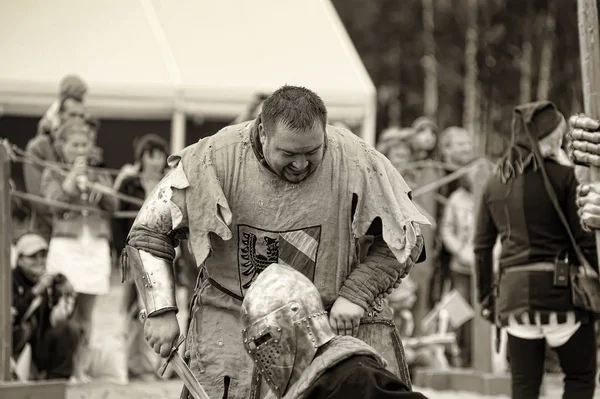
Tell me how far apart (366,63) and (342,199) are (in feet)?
89.6

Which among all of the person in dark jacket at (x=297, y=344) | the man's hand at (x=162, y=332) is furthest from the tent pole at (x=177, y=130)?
the person in dark jacket at (x=297, y=344)

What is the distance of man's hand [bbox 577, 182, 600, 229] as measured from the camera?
20.6 ft

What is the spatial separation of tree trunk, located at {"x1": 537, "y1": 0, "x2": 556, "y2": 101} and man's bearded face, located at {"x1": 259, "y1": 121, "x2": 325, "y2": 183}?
72.5 ft

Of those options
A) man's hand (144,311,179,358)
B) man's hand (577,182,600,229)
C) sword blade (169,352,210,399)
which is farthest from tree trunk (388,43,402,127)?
sword blade (169,352,210,399)

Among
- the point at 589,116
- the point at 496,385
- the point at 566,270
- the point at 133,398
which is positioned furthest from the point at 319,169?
the point at 496,385

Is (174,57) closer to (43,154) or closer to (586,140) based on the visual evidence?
(43,154)

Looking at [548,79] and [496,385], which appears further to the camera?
[548,79]

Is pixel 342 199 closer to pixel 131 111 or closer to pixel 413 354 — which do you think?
pixel 413 354

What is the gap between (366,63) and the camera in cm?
3256

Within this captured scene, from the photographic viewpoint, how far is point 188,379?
5145mm

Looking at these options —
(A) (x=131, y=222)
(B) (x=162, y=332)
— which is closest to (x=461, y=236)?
(A) (x=131, y=222)

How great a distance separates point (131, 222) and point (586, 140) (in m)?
4.79

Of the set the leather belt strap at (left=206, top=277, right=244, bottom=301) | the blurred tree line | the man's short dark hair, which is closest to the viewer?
the man's short dark hair

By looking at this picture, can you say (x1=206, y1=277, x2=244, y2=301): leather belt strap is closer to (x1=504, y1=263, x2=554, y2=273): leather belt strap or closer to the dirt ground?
(x1=504, y1=263, x2=554, y2=273): leather belt strap
